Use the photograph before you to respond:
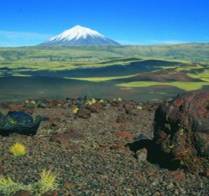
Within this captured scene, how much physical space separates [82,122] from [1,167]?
10590mm

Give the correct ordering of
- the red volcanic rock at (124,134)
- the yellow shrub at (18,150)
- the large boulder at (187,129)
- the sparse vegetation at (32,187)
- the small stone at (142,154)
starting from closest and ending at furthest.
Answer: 1. the sparse vegetation at (32,187)
2. the large boulder at (187,129)
3. the small stone at (142,154)
4. the yellow shrub at (18,150)
5. the red volcanic rock at (124,134)

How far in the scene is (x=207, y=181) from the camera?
16.2 metres

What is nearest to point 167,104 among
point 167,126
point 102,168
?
point 167,126

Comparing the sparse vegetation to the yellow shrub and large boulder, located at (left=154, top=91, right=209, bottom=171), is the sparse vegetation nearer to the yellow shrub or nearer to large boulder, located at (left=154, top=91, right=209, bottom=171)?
the yellow shrub

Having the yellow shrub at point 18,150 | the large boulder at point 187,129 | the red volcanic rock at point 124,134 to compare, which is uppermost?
the large boulder at point 187,129

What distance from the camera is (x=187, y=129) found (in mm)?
16922

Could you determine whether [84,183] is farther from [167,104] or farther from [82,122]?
[82,122]

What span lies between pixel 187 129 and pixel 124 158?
3522 mm

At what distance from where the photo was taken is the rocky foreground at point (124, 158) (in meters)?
16.0

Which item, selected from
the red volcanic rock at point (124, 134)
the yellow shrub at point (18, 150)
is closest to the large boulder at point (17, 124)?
the yellow shrub at point (18, 150)

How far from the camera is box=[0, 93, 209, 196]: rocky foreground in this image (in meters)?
16.0

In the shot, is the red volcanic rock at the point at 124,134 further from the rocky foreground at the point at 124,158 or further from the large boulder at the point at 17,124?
the large boulder at the point at 17,124

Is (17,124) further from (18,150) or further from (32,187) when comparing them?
(32,187)

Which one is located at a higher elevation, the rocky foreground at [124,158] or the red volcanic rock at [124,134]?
the rocky foreground at [124,158]
